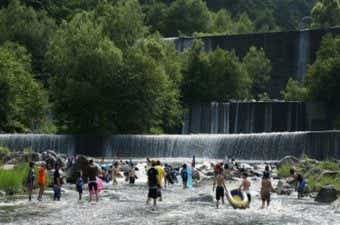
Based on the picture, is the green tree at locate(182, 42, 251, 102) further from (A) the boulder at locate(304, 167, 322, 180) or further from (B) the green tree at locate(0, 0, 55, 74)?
(A) the boulder at locate(304, 167, 322, 180)

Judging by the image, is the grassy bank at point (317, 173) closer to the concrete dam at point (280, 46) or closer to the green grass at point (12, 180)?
the green grass at point (12, 180)

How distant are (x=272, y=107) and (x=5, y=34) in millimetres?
34648

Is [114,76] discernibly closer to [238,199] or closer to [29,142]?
[29,142]

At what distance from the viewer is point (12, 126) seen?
69.8 meters

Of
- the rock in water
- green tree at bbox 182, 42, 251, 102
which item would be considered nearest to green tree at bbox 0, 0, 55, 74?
green tree at bbox 182, 42, 251, 102

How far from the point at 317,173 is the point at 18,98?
122 ft

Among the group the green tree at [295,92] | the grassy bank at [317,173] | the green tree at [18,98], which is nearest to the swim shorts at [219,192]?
the grassy bank at [317,173]

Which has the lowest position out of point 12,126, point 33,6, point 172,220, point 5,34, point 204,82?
point 172,220

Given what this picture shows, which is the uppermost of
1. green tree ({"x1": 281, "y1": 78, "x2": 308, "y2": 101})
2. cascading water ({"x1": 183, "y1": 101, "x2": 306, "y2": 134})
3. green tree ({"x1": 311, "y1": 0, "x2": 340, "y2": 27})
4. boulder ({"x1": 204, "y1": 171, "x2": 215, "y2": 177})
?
green tree ({"x1": 311, "y1": 0, "x2": 340, "y2": 27})

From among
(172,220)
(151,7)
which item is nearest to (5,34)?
(151,7)

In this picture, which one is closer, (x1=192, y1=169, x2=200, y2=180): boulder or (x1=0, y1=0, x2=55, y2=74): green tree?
(x1=192, y1=169, x2=200, y2=180): boulder

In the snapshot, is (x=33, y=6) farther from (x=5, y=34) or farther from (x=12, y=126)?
(x=12, y=126)

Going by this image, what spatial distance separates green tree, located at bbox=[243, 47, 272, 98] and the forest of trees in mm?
105

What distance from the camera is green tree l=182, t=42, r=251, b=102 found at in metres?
73.8
